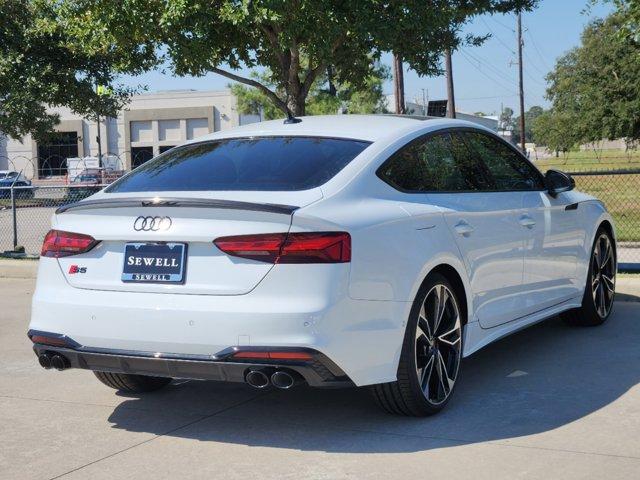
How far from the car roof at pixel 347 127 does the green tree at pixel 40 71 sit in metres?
18.2

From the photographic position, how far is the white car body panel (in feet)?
14.3

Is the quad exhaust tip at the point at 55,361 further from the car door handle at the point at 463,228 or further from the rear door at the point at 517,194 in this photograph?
the rear door at the point at 517,194

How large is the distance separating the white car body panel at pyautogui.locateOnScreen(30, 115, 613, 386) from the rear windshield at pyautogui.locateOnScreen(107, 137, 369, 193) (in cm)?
11

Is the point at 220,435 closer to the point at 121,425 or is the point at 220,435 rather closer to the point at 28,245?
the point at 121,425

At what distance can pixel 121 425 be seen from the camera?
17.2 ft

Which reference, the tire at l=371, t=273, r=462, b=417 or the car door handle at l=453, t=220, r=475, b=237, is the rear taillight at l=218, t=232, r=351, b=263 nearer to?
the tire at l=371, t=273, r=462, b=417

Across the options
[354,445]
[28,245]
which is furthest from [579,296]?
[28,245]

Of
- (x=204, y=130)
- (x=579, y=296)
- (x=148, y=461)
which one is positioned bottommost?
(x=148, y=461)

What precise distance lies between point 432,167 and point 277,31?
10.7m

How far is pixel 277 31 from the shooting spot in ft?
51.4

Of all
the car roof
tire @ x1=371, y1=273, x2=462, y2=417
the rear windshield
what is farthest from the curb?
tire @ x1=371, y1=273, x2=462, y2=417

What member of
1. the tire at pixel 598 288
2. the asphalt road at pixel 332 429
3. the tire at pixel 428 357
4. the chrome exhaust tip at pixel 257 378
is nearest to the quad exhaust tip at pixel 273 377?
the chrome exhaust tip at pixel 257 378

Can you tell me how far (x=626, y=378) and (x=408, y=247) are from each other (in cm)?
205

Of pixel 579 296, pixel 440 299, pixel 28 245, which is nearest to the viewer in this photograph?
pixel 440 299
